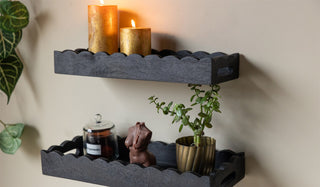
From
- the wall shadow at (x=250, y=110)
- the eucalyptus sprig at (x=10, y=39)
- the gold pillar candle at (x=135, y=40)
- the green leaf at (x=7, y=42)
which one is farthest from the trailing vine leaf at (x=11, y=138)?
the wall shadow at (x=250, y=110)

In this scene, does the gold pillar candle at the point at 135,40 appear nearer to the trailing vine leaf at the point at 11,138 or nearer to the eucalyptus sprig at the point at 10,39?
the eucalyptus sprig at the point at 10,39

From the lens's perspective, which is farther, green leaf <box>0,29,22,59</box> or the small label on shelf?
green leaf <box>0,29,22,59</box>

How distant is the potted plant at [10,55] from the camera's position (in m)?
1.12

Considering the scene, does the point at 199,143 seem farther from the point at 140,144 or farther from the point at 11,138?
the point at 11,138

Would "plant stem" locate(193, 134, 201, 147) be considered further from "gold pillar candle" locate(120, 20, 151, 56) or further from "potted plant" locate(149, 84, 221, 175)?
"gold pillar candle" locate(120, 20, 151, 56)

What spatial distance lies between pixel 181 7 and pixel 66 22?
31cm

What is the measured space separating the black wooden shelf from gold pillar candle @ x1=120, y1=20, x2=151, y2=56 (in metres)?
0.23

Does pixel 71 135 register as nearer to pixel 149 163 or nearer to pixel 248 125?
pixel 149 163

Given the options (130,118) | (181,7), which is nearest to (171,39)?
(181,7)

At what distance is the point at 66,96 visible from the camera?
46.4 inches

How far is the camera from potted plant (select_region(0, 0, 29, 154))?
1.12 m

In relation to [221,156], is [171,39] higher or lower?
higher

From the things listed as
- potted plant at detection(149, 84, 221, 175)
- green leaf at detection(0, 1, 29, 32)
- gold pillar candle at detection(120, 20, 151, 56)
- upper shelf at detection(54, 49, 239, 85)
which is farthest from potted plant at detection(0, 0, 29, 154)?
potted plant at detection(149, 84, 221, 175)

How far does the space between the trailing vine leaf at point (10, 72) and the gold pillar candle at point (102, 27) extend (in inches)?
11.8
